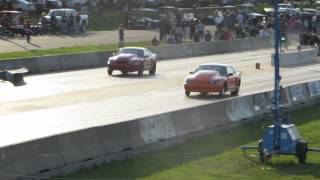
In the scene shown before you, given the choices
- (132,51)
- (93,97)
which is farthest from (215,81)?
(132,51)

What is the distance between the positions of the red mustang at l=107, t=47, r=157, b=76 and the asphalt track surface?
18.5 inches

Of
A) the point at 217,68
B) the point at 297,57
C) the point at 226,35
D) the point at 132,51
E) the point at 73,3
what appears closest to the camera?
the point at 217,68

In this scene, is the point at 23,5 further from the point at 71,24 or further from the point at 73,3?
the point at 73,3

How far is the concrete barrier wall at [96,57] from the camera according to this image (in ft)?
135

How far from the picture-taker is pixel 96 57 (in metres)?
47.1

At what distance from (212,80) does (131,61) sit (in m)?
9.34

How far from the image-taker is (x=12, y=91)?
1298 inches

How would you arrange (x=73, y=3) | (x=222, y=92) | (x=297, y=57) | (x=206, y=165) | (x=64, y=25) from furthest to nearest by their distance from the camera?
(x=73, y=3) → (x=64, y=25) → (x=297, y=57) → (x=222, y=92) → (x=206, y=165)

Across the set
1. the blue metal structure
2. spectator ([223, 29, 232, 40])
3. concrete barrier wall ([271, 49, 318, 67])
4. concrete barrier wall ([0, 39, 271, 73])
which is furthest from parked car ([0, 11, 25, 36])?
the blue metal structure

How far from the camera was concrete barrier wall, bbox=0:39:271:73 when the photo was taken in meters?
41.2

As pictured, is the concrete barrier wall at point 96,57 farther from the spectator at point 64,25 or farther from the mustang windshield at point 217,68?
the mustang windshield at point 217,68

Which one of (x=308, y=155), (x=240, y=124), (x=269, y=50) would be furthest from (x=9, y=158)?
(x=269, y=50)

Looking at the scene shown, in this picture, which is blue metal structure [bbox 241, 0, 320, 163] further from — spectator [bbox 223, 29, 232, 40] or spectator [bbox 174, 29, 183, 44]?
spectator [bbox 223, 29, 232, 40]

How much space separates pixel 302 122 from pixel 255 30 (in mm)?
47994
